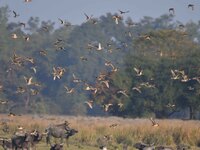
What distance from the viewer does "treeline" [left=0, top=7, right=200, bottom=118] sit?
244ft

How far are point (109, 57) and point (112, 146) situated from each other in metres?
130

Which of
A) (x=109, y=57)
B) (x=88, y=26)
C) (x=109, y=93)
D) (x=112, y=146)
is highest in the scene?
(x=88, y=26)

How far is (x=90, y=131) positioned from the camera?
140 ft

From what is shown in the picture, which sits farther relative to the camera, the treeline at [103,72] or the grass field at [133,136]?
the treeline at [103,72]

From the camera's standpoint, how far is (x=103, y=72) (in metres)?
47.1

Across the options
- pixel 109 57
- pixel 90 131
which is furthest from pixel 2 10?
pixel 90 131

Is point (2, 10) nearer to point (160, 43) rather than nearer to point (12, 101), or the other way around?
point (12, 101)

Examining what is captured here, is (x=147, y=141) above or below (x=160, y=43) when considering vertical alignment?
below

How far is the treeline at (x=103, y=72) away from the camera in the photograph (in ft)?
244

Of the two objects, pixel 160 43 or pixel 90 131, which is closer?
pixel 90 131

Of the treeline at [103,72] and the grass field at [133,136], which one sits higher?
the treeline at [103,72]

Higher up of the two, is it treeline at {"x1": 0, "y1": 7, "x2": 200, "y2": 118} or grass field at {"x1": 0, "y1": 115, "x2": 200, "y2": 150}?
treeline at {"x1": 0, "y1": 7, "x2": 200, "y2": 118}

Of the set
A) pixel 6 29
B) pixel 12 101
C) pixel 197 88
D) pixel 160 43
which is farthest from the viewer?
pixel 6 29

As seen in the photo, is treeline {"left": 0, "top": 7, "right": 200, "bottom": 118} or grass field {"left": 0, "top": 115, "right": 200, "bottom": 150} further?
treeline {"left": 0, "top": 7, "right": 200, "bottom": 118}
